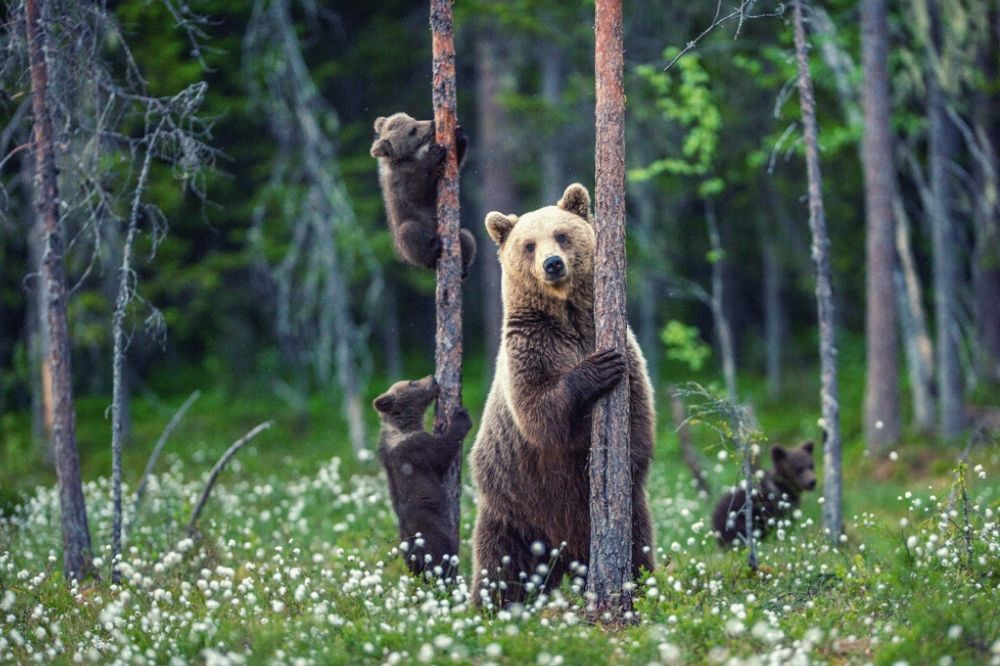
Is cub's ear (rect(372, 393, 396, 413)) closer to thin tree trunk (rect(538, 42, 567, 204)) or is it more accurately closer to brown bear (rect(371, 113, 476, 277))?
brown bear (rect(371, 113, 476, 277))

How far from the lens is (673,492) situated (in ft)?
43.6

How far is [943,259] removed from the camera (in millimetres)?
15578

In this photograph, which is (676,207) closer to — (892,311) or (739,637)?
(892,311)

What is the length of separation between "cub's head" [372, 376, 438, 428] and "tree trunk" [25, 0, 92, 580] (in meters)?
2.45

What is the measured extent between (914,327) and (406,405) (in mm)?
9208

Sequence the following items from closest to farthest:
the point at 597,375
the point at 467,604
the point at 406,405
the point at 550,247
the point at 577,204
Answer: the point at 597,375
the point at 467,604
the point at 550,247
the point at 577,204
the point at 406,405

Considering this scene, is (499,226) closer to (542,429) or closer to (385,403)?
(542,429)

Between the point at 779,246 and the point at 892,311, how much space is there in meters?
7.19

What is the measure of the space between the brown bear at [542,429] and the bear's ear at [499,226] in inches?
5.9

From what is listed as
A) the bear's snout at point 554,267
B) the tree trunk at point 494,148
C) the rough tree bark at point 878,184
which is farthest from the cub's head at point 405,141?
the tree trunk at point 494,148

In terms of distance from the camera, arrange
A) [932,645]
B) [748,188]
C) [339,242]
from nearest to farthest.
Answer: [932,645] → [339,242] → [748,188]

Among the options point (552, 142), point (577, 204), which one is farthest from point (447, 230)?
point (552, 142)

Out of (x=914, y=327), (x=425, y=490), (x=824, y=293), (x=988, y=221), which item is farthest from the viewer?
(x=988, y=221)

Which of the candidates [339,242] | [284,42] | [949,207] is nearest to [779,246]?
[949,207]
